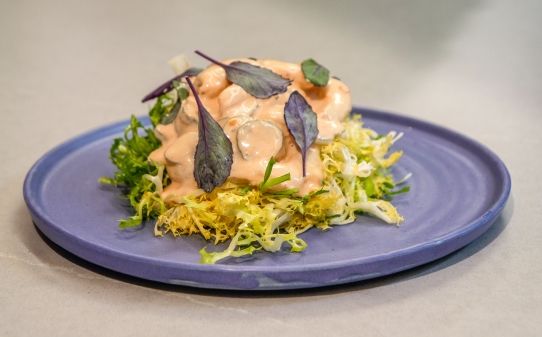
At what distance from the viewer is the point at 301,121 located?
10.8 ft

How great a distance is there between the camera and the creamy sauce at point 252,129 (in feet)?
10.6

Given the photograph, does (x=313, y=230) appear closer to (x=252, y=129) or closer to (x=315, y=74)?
(x=252, y=129)

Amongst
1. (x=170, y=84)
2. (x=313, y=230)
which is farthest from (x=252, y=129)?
(x=170, y=84)

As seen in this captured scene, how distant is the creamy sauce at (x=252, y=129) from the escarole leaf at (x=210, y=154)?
0.06m

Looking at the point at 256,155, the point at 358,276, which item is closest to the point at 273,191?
the point at 256,155

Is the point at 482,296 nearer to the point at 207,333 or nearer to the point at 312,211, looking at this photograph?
the point at 312,211

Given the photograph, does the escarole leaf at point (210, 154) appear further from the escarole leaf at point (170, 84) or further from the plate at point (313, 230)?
the escarole leaf at point (170, 84)

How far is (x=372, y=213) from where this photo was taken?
3307 mm

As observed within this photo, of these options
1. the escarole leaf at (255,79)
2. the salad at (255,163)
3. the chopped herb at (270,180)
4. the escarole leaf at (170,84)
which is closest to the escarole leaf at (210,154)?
the salad at (255,163)

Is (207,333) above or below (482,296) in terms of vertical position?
below

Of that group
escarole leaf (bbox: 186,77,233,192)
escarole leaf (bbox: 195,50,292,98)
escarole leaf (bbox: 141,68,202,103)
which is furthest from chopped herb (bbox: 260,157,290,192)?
escarole leaf (bbox: 141,68,202,103)

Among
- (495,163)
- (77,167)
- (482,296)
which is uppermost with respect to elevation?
(495,163)

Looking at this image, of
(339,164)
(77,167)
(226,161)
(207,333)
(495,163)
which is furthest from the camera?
(77,167)

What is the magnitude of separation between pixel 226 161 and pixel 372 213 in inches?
25.5
